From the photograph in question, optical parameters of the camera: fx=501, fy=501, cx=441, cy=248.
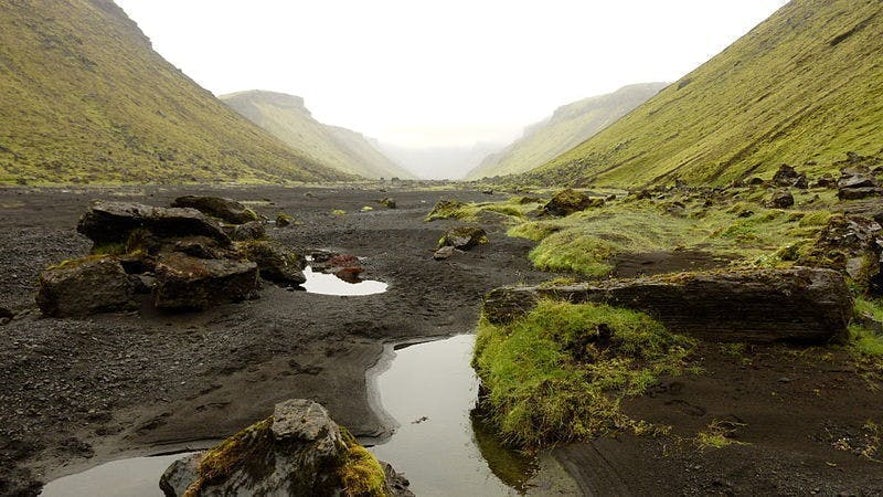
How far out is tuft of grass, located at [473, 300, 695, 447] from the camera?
11.1 m

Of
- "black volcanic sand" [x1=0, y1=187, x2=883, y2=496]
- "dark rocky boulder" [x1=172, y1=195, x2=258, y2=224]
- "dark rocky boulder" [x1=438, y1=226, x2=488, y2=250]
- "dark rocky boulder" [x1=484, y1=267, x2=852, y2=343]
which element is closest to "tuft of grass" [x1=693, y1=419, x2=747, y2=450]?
"black volcanic sand" [x1=0, y1=187, x2=883, y2=496]

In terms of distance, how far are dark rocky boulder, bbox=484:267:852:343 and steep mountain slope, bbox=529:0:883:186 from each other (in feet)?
193

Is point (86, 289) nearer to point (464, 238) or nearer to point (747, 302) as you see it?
point (464, 238)

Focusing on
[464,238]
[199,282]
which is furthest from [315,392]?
[464,238]

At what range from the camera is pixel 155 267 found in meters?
20.9

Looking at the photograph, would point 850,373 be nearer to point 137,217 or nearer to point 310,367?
point 310,367

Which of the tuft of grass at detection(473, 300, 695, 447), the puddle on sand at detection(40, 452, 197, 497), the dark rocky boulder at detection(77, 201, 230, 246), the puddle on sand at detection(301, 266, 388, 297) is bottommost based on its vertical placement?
the puddle on sand at detection(301, 266, 388, 297)

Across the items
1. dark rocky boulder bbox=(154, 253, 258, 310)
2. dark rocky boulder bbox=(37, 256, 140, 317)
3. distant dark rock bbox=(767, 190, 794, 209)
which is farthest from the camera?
distant dark rock bbox=(767, 190, 794, 209)

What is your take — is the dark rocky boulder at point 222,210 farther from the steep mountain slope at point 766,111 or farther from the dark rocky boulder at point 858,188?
the steep mountain slope at point 766,111

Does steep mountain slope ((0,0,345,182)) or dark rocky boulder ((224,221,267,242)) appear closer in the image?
dark rocky boulder ((224,221,267,242))

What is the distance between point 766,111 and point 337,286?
99442 mm

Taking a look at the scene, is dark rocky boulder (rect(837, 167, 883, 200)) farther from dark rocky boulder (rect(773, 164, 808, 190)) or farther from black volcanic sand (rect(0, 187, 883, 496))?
black volcanic sand (rect(0, 187, 883, 496))

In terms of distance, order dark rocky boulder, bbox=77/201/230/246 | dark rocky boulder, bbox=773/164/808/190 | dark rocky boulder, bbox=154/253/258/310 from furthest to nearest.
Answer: dark rocky boulder, bbox=773/164/808/190 → dark rocky boulder, bbox=77/201/230/246 → dark rocky boulder, bbox=154/253/258/310

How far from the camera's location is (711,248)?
25625mm
